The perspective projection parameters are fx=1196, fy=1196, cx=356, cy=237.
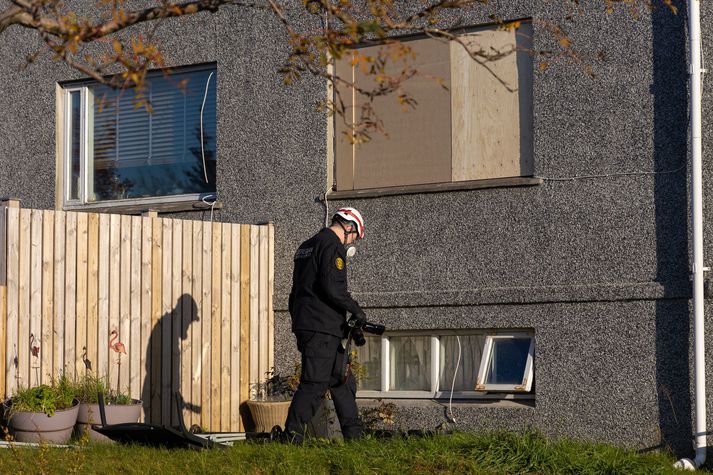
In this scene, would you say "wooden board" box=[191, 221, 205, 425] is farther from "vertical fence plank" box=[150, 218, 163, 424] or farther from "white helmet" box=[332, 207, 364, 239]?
"white helmet" box=[332, 207, 364, 239]

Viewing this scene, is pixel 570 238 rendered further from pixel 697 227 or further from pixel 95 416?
pixel 95 416

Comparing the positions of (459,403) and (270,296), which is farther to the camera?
(270,296)

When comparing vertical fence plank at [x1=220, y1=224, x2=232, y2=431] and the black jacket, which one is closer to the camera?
the black jacket

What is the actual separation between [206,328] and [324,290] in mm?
2093

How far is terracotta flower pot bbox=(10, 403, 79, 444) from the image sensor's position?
9367 mm

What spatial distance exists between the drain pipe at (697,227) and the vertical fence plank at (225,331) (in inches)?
168

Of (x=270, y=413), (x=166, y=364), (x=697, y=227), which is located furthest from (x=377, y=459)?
(x=166, y=364)

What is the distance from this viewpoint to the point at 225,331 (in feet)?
37.1

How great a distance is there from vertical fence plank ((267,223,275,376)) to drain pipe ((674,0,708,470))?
4141mm

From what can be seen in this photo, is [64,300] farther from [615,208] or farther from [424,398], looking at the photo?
[615,208]

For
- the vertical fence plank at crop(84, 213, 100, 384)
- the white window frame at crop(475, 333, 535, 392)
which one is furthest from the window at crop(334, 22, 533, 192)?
the vertical fence plank at crop(84, 213, 100, 384)

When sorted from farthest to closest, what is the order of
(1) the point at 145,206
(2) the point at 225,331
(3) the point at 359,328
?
(1) the point at 145,206
(2) the point at 225,331
(3) the point at 359,328

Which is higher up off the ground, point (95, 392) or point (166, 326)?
point (166, 326)

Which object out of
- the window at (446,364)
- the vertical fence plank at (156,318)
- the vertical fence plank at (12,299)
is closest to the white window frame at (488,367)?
the window at (446,364)
